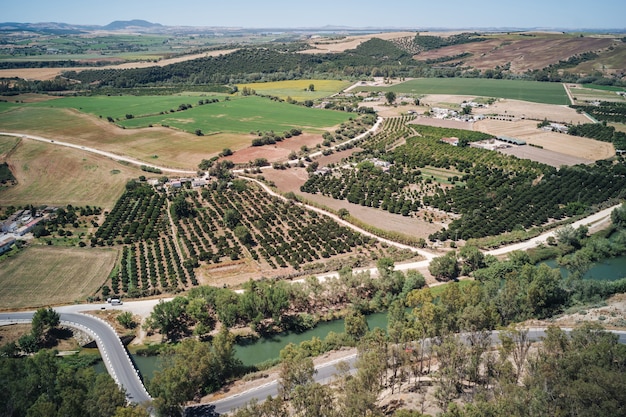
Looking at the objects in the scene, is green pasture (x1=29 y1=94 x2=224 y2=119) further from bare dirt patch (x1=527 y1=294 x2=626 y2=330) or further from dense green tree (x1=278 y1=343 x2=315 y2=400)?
bare dirt patch (x1=527 y1=294 x2=626 y2=330)

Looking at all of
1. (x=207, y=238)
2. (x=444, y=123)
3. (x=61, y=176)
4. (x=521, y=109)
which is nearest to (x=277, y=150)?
(x=207, y=238)

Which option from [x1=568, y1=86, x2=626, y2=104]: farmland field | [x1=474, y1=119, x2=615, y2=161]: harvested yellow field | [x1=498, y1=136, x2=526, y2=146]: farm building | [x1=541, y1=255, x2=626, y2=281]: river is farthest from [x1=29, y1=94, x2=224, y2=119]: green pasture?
[x1=568, y1=86, x2=626, y2=104]: farmland field

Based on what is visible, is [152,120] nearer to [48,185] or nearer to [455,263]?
[48,185]

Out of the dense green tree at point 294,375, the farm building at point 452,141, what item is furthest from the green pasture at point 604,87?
the dense green tree at point 294,375

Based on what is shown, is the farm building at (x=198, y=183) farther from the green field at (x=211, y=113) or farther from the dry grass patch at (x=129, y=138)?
the green field at (x=211, y=113)

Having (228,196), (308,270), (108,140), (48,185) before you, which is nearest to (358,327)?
(308,270)

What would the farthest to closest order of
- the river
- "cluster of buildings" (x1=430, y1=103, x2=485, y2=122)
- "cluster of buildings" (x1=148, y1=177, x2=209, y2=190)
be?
"cluster of buildings" (x1=430, y1=103, x2=485, y2=122), "cluster of buildings" (x1=148, y1=177, x2=209, y2=190), the river

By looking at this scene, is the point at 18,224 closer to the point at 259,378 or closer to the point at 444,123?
the point at 259,378
